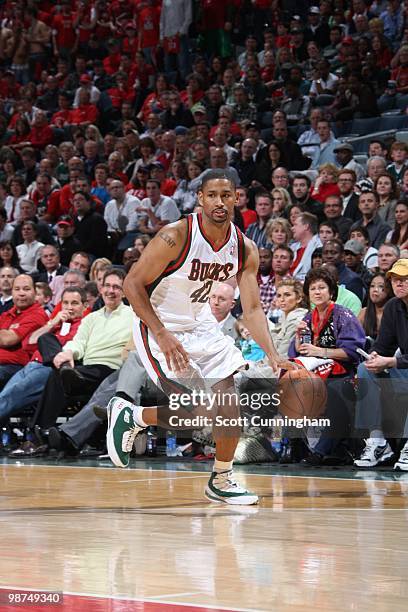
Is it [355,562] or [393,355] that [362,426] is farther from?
[355,562]

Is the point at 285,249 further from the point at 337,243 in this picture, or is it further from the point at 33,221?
the point at 33,221

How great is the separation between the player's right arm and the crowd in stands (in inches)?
94.0

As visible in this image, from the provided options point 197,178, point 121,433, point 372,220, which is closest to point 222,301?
point 372,220

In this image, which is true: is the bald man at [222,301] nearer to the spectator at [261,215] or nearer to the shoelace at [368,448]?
the shoelace at [368,448]

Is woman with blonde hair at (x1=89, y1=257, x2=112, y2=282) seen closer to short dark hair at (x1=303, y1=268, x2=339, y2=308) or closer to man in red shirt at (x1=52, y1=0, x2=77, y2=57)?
short dark hair at (x1=303, y1=268, x2=339, y2=308)

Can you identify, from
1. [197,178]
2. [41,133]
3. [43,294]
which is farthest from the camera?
[41,133]

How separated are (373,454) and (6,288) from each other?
456cm

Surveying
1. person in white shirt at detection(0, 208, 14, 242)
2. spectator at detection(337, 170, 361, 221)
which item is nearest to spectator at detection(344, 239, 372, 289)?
spectator at detection(337, 170, 361, 221)

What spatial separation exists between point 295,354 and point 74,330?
7.48ft

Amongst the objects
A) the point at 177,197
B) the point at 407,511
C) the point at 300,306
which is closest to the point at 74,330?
the point at 300,306

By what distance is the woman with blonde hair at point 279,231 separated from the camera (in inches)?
398

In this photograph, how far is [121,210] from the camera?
13.1 m

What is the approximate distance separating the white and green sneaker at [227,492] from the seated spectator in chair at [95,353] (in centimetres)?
323

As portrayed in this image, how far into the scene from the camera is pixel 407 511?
5.48 m
